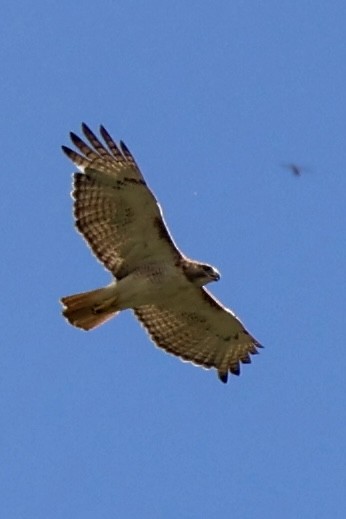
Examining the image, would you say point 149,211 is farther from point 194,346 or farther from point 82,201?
point 194,346

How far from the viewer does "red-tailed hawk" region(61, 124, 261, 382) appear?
71.1 feet

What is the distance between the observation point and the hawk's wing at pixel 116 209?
70.8 feet

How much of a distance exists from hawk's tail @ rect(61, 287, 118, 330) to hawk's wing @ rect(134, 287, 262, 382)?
1.27m

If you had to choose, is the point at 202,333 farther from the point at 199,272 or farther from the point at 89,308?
the point at 89,308

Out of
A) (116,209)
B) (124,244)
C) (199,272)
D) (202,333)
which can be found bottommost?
(202,333)

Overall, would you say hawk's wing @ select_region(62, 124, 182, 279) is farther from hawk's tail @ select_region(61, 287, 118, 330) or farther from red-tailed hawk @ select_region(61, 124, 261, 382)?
hawk's tail @ select_region(61, 287, 118, 330)

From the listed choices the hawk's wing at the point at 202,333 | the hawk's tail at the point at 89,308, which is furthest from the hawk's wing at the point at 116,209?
the hawk's wing at the point at 202,333

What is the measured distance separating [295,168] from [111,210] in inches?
95.9

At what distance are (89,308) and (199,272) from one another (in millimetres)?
1436

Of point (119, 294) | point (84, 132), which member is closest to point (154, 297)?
point (119, 294)

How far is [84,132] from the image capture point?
71.6ft

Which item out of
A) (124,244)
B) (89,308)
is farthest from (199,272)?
(89,308)

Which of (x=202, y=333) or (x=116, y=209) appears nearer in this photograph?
(x=116, y=209)

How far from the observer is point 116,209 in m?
22.0
